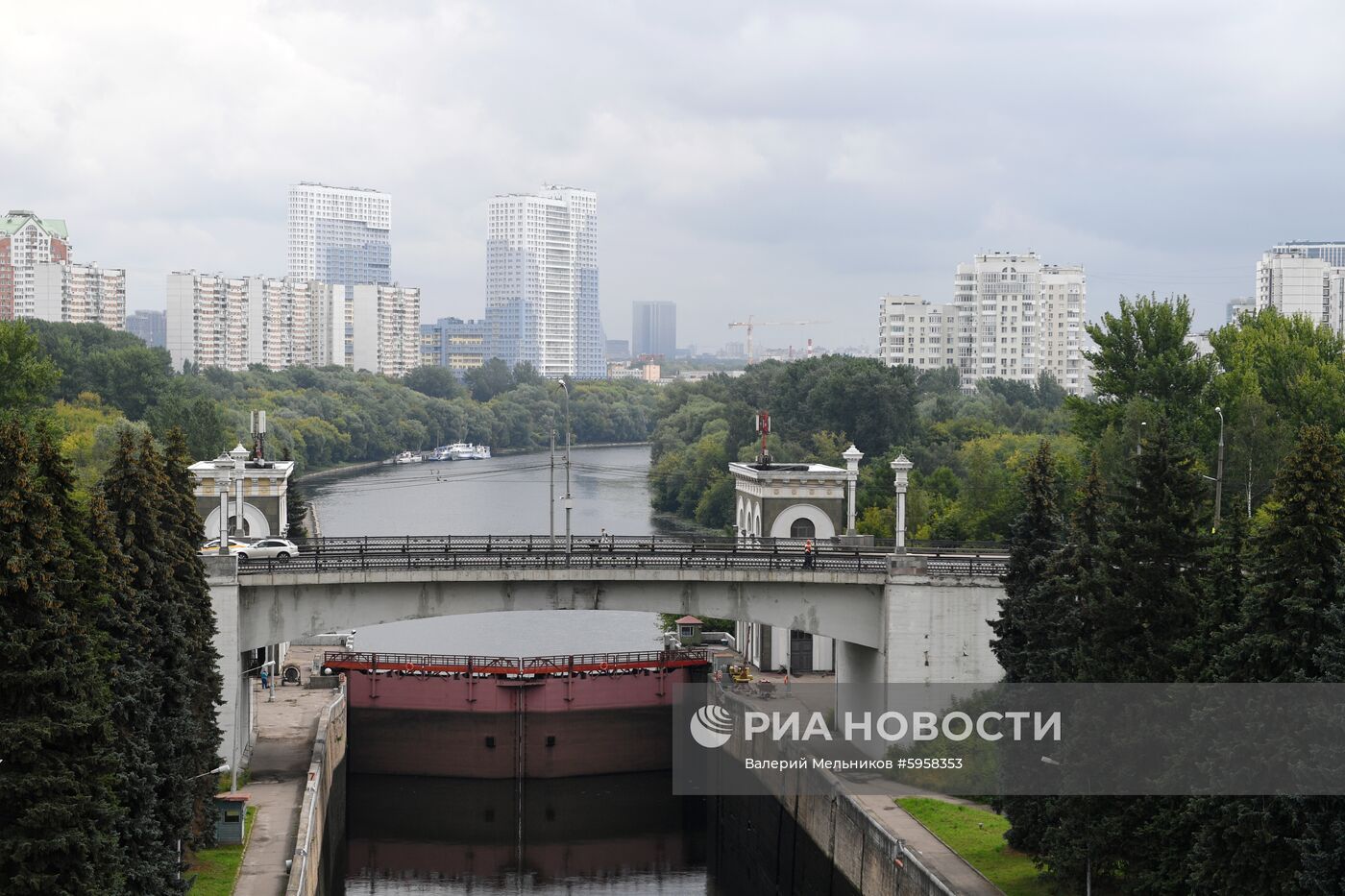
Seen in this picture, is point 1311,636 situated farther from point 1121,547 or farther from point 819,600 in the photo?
point 819,600

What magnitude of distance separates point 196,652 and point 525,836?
14.4 m

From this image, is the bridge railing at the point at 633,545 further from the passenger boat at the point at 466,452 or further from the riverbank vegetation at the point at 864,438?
the passenger boat at the point at 466,452

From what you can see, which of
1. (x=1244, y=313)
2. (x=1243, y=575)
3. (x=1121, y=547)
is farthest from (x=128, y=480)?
(x=1244, y=313)

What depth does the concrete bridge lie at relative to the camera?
140 ft

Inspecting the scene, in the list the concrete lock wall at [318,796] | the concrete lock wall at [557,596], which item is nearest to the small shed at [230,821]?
the concrete lock wall at [318,796]

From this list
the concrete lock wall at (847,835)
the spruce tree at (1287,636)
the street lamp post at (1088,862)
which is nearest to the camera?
the spruce tree at (1287,636)

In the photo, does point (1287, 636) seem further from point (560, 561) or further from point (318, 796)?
point (318, 796)

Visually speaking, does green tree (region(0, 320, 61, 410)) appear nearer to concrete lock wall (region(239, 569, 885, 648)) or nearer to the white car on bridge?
the white car on bridge

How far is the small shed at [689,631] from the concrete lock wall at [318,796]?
1178 cm

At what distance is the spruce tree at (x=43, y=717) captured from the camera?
82.4 ft

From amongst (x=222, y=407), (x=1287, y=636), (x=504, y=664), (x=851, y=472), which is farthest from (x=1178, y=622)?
(x=222, y=407)

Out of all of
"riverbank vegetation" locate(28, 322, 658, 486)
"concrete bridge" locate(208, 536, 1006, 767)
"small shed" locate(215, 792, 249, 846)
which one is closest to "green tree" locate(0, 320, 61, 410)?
"riverbank vegetation" locate(28, 322, 658, 486)

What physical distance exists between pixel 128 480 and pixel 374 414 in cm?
14952

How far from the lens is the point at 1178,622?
31.1 m
